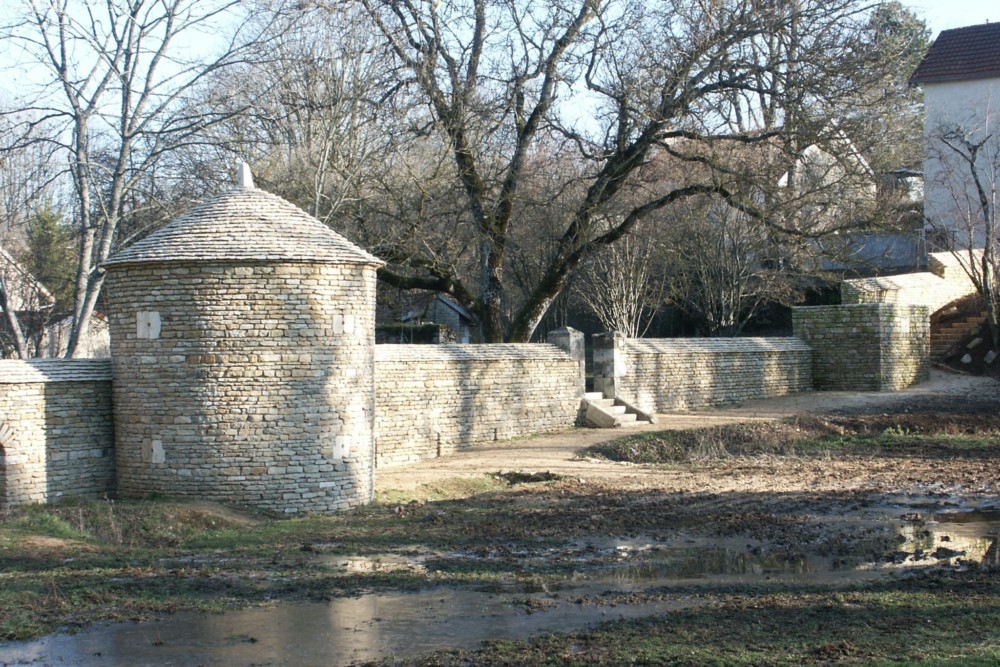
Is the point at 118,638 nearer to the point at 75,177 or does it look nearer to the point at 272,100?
the point at 75,177

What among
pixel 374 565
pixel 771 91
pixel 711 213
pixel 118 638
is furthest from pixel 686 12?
pixel 118 638

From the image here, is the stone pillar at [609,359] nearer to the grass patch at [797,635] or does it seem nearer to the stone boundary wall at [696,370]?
the stone boundary wall at [696,370]

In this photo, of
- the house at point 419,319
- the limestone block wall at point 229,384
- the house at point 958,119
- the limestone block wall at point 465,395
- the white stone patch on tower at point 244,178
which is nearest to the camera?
the limestone block wall at point 229,384

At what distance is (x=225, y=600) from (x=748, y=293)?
26284 mm

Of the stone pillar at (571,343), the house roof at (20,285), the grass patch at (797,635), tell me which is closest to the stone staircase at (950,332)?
the stone pillar at (571,343)

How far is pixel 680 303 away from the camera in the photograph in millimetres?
37344

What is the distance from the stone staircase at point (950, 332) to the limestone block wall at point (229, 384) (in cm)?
2334

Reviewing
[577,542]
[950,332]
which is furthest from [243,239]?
[950,332]

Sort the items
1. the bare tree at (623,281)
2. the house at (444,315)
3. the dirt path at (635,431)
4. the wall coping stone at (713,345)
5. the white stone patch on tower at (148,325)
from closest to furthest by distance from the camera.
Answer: the white stone patch on tower at (148,325), the dirt path at (635,431), the wall coping stone at (713,345), the bare tree at (623,281), the house at (444,315)

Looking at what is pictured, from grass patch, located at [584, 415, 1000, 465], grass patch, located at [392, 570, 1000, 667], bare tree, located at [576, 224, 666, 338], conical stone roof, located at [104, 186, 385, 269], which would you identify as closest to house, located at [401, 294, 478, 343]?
bare tree, located at [576, 224, 666, 338]

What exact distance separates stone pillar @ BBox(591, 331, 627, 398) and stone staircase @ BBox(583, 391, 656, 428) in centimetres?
26

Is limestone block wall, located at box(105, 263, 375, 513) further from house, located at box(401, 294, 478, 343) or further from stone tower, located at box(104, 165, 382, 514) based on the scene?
house, located at box(401, 294, 478, 343)

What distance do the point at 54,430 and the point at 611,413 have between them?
13224mm

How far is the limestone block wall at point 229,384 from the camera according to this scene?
14836mm
